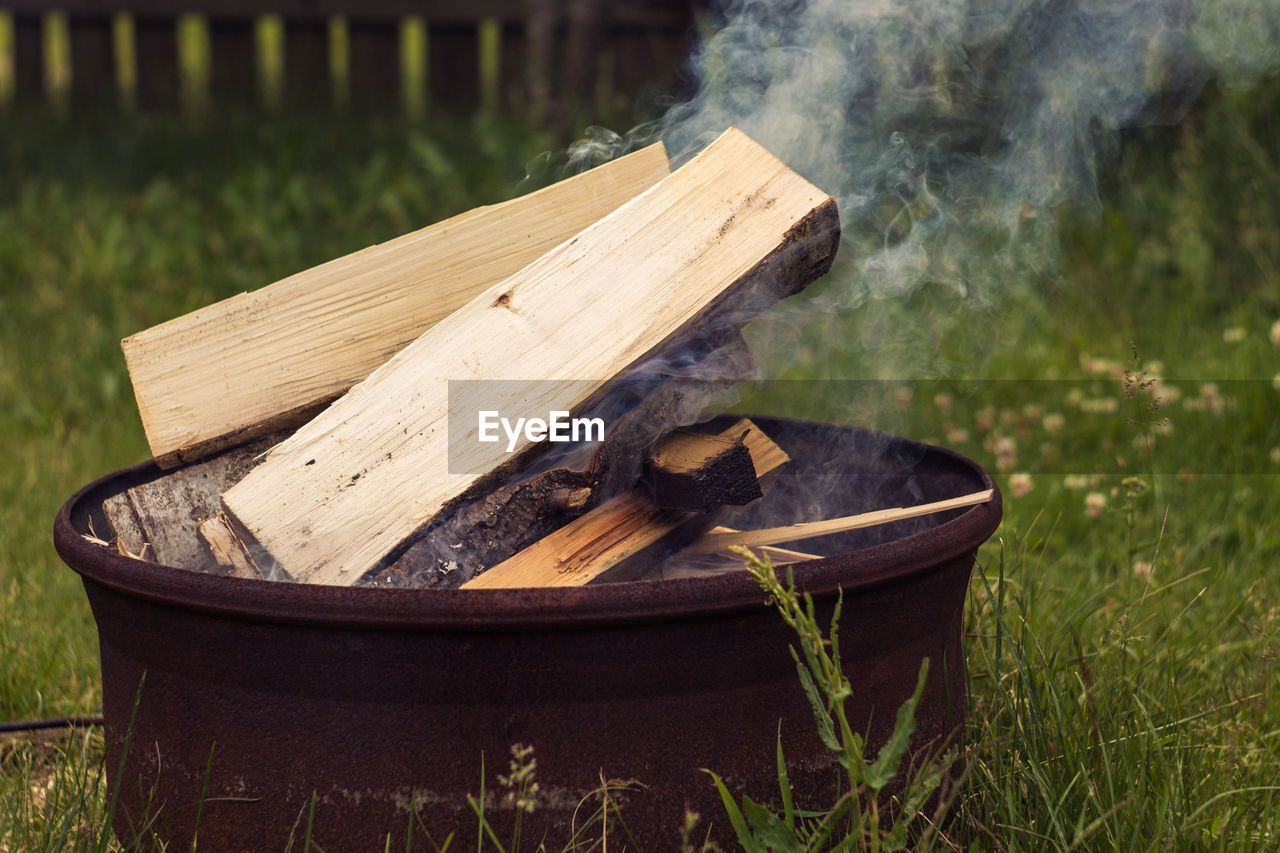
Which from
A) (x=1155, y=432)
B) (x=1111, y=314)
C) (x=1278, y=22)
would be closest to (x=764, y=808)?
(x=1155, y=432)

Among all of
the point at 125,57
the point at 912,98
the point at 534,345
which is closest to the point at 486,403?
the point at 534,345

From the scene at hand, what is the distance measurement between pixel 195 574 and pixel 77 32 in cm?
721

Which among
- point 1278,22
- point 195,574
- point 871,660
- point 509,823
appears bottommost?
point 509,823

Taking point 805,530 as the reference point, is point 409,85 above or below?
below

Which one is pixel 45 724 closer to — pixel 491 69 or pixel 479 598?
pixel 479 598

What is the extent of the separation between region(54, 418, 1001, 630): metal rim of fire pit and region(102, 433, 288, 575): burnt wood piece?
39 cm

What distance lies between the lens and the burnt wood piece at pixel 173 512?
1.97 meters

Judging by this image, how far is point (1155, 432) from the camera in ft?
12.4

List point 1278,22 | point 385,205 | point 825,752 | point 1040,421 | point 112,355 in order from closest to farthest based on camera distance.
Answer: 1. point 825,752
2. point 1278,22
3. point 1040,421
4. point 112,355
5. point 385,205

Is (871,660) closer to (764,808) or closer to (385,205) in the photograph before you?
(764,808)

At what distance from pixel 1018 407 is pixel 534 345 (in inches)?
107

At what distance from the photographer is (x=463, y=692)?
1.51m

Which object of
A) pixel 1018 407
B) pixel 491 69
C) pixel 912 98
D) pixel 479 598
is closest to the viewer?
pixel 479 598

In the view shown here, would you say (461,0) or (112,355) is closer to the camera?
(112,355)
